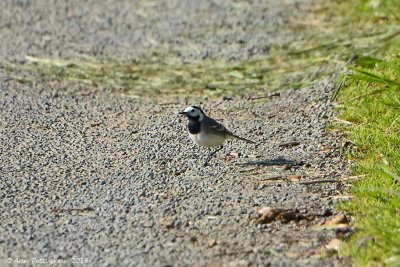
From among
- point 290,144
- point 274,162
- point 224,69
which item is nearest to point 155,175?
point 274,162

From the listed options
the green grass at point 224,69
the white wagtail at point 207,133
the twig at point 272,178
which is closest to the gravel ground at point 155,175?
the twig at point 272,178

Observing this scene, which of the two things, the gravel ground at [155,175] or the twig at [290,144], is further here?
the twig at [290,144]

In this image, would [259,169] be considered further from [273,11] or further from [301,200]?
[273,11]

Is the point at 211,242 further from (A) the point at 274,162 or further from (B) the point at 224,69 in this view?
(B) the point at 224,69

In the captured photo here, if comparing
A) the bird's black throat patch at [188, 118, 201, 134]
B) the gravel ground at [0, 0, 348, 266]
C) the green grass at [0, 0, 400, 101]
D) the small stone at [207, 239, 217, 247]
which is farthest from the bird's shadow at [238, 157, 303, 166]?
the green grass at [0, 0, 400, 101]

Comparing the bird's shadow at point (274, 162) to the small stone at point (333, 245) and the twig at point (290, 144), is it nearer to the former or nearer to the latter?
the twig at point (290, 144)

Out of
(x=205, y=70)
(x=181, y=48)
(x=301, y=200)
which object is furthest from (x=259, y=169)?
(x=181, y=48)
